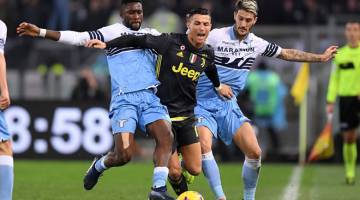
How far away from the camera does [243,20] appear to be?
11430mm

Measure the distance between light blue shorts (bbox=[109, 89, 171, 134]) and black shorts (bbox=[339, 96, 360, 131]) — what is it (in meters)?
6.42

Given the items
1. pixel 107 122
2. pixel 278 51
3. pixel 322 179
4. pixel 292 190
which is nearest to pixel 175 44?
pixel 278 51

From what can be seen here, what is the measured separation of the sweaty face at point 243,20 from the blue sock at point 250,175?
4.90 feet

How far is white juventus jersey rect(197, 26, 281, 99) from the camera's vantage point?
11.6m

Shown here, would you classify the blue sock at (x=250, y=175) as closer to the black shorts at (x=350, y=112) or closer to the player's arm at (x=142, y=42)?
the player's arm at (x=142, y=42)

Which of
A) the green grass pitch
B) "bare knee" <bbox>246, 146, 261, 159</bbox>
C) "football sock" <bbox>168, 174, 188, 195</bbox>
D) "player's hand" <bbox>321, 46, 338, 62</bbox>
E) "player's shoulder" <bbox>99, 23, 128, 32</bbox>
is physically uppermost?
"player's shoulder" <bbox>99, 23, 128, 32</bbox>

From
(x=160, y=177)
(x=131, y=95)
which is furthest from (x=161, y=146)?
(x=131, y=95)

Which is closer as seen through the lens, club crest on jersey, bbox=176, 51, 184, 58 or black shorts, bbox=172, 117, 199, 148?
club crest on jersey, bbox=176, 51, 184, 58

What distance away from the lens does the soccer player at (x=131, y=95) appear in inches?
413

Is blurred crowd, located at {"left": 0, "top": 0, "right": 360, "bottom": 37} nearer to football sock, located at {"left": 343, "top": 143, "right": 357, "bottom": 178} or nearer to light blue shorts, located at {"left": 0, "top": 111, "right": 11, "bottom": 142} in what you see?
football sock, located at {"left": 343, "top": 143, "right": 357, "bottom": 178}

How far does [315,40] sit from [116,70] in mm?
13010

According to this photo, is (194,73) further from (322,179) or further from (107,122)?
(107,122)

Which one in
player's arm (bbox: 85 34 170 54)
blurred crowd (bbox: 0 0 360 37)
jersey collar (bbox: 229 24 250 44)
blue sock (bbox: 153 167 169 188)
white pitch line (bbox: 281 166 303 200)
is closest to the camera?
blue sock (bbox: 153 167 169 188)

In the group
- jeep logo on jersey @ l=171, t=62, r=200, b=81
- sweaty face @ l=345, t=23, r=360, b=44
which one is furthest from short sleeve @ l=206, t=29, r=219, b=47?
sweaty face @ l=345, t=23, r=360, b=44
